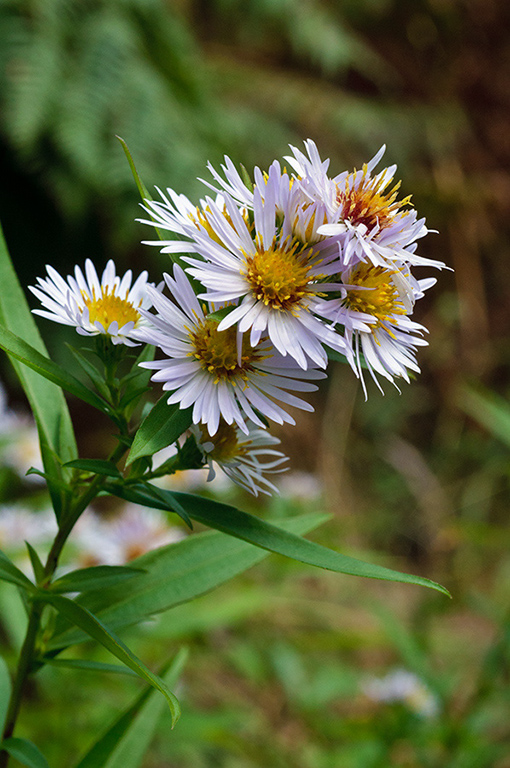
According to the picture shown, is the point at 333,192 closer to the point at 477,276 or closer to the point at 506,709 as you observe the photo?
the point at 506,709

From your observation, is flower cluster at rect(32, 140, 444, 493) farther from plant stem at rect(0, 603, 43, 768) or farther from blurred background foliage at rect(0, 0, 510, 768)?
blurred background foliage at rect(0, 0, 510, 768)

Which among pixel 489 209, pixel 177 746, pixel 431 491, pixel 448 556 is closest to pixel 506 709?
pixel 177 746

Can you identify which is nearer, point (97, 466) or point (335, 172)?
point (97, 466)

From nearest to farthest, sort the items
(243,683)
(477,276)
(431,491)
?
(243,683), (431,491), (477,276)

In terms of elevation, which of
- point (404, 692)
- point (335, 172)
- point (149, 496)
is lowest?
point (404, 692)

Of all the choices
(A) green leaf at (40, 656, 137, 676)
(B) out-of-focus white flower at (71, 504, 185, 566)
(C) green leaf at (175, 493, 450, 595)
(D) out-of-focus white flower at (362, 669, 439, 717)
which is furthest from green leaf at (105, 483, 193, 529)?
(D) out-of-focus white flower at (362, 669, 439, 717)

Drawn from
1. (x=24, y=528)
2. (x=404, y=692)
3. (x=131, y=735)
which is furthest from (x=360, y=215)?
(x=404, y=692)

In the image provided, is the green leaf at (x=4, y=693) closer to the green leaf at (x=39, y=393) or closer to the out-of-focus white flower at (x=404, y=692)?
the green leaf at (x=39, y=393)

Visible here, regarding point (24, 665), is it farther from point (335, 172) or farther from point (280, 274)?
point (335, 172)

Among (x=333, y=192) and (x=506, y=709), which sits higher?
(x=333, y=192)
